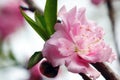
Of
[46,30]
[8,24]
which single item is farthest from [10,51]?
[46,30]

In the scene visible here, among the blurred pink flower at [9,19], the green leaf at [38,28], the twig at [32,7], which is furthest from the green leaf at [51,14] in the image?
the blurred pink flower at [9,19]

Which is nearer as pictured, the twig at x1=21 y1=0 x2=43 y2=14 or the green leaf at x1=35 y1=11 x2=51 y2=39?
the green leaf at x1=35 y1=11 x2=51 y2=39

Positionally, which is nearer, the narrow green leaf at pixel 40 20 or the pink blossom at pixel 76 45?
the pink blossom at pixel 76 45

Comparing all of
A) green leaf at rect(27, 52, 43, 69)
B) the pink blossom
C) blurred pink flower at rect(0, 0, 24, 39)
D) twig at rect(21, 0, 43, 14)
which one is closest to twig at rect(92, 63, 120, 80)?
the pink blossom

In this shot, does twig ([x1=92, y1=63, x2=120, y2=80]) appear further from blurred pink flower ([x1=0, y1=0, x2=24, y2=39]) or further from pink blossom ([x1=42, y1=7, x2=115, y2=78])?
blurred pink flower ([x1=0, y1=0, x2=24, y2=39])

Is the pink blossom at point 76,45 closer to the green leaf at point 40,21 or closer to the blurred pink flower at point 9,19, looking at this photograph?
the green leaf at point 40,21

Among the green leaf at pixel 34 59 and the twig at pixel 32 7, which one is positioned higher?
the twig at pixel 32 7
